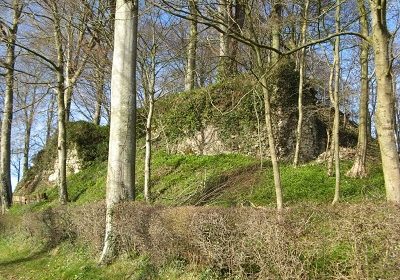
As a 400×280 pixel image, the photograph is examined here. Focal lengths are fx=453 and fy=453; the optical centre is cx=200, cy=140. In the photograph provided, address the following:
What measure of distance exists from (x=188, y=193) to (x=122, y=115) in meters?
4.88

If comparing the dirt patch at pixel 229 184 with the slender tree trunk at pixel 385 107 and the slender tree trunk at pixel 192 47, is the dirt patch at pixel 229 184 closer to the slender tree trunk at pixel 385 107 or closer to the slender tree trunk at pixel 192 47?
the slender tree trunk at pixel 192 47

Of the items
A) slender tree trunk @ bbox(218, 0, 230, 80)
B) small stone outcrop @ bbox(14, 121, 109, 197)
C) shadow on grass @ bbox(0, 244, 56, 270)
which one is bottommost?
shadow on grass @ bbox(0, 244, 56, 270)

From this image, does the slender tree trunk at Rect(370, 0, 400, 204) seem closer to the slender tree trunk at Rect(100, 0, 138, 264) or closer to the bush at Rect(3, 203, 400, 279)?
the bush at Rect(3, 203, 400, 279)

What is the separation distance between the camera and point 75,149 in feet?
74.3

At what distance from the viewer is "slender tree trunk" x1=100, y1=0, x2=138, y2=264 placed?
8.96 meters

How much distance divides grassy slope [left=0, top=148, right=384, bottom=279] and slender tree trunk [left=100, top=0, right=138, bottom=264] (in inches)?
52.2

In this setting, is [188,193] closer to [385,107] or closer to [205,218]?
[205,218]

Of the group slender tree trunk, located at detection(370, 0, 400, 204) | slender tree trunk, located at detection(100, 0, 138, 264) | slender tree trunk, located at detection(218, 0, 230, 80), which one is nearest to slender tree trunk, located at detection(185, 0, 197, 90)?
slender tree trunk, located at detection(218, 0, 230, 80)

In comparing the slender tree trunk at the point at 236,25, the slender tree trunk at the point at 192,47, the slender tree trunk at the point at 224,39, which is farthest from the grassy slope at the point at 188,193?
the slender tree trunk at the point at 236,25

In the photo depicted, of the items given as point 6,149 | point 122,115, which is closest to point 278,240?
point 122,115

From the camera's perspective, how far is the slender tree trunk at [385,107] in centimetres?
606

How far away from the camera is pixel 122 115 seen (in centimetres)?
904

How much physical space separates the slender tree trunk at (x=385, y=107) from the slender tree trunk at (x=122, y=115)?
477 centimetres

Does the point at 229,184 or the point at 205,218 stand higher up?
the point at 229,184
